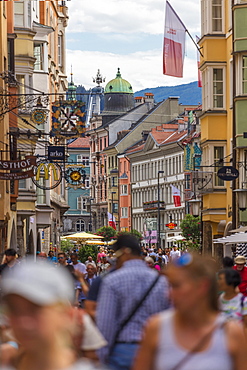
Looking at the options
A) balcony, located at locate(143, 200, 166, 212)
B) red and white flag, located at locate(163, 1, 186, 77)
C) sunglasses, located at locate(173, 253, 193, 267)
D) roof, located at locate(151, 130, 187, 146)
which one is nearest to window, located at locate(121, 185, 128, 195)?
balcony, located at locate(143, 200, 166, 212)

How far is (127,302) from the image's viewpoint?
7.75 meters

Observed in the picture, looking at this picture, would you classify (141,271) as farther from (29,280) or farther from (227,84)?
(227,84)

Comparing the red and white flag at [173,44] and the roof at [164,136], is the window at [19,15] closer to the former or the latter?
the red and white flag at [173,44]

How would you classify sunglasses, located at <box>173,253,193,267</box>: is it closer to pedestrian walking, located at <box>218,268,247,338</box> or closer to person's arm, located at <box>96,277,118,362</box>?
person's arm, located at <box>96,277,118,362</box>

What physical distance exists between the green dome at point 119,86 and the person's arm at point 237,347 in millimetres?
162937

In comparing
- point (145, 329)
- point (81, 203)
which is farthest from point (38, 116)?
point (81, 203)

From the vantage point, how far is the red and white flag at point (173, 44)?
41188 millimetres

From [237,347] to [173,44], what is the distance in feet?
123

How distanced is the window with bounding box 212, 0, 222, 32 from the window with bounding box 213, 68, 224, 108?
1.78m

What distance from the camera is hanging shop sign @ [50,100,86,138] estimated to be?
37.9 meters

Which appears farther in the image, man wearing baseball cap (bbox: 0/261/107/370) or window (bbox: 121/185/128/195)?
window (bbox: 121/185/128/195)

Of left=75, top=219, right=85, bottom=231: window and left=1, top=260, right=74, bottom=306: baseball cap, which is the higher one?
left=1, top=260, right=74, bottom=306: baseball cap

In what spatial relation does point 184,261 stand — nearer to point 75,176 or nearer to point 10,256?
point 10,256

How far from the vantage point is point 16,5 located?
48.7 meters
